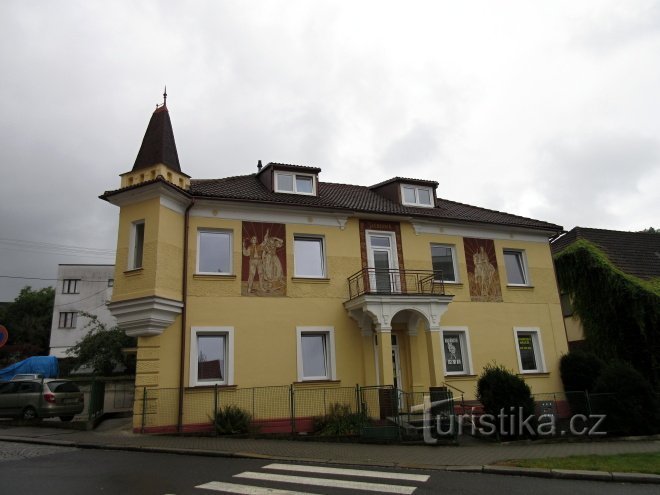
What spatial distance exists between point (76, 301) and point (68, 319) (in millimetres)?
1746

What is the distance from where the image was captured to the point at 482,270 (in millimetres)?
19078

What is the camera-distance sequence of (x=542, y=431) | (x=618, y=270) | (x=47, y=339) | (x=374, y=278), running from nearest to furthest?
1. (x=542, y=431)
2. (x=374, y=278)
3. (x=618, y=270)
4. (x=47, y=339)

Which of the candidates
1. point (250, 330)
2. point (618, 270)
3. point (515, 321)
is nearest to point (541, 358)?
point (515, 321)

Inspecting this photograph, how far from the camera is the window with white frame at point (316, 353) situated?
15.8 m

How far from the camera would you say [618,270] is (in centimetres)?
2042

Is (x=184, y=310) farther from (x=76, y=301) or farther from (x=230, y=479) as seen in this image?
(x=76, y=301)

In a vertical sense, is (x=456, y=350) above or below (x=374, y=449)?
above

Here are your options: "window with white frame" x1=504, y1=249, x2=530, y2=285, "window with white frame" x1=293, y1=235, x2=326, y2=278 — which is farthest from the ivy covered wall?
"window with white frame" x1=293, y1=235, x2=326, y2=278

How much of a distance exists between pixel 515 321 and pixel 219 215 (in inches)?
456

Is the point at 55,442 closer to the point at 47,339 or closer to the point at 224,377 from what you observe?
the point at 224,377

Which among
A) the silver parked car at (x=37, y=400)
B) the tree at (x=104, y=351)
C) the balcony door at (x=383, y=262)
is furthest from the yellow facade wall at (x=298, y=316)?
the tree at (x=104, y=351)

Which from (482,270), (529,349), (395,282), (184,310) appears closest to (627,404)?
(529,349)

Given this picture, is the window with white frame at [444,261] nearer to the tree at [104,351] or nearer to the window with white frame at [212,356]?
the window with white frame at [212,356]

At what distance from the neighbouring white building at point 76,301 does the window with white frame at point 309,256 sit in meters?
33.1
